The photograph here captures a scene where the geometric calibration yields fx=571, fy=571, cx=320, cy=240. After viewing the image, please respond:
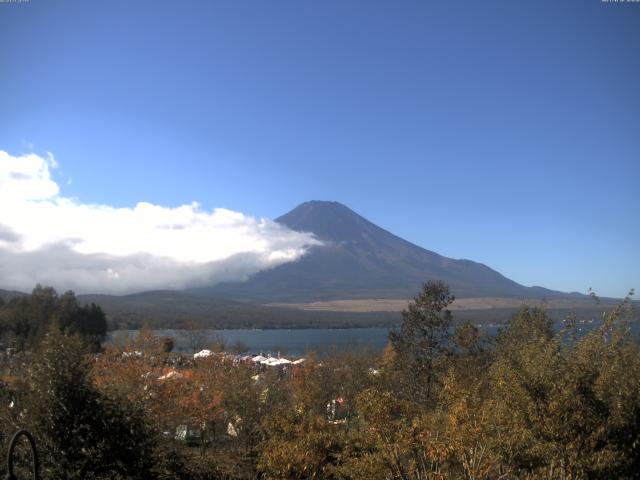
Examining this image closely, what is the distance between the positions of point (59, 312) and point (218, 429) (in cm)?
4025

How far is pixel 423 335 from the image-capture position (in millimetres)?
21984

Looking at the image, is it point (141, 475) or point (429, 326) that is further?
point (429, 326)

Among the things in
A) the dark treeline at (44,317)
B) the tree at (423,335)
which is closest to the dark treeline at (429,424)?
the tree at (423,335)

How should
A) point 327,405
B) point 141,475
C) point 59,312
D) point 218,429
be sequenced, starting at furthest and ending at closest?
point 59,312 < point 327,405 < point 218,429 < point 141,475

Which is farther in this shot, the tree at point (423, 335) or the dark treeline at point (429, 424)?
the tree at point (423, 335)

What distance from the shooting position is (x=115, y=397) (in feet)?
33.7

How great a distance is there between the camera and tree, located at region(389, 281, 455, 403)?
2116cm

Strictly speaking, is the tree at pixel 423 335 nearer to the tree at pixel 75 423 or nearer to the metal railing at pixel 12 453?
the tree at pixel 75 423

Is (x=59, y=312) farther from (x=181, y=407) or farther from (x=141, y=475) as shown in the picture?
(x=141, y=475)

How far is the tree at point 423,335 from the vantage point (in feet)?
69.4

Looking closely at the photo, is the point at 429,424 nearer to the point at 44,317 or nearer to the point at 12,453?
the point at 12,453

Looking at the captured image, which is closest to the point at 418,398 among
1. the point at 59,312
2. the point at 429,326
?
the point at 429,326

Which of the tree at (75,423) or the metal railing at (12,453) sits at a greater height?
the metal railing at (12,453)

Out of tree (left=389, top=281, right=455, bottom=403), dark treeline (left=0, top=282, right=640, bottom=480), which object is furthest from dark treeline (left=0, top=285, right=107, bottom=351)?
dark treeline (left=0, top=282, right=640, bottom=480)
